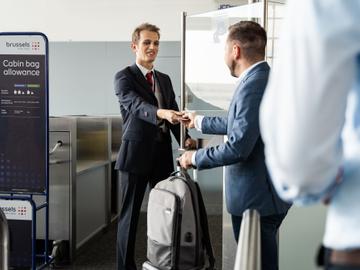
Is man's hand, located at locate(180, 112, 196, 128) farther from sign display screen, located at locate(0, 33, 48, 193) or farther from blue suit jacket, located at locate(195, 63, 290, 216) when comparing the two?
sign display screen, located at locate(0, 33, 48, 193)

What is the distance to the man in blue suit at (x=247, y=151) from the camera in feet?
6.67

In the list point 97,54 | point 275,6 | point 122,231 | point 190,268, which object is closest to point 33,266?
point 122,231

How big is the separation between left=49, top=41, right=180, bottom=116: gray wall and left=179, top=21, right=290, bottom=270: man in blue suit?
3971 mm

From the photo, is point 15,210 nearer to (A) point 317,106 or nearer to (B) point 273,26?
(B) point 273,26

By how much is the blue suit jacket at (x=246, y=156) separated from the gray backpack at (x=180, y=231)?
17 cm

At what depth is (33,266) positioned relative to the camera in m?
3.16

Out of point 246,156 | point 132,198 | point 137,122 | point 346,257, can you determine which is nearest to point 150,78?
point 137,122

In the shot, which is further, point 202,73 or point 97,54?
point 97,54

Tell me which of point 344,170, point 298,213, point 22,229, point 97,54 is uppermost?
point 97,54

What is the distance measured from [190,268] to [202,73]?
1439 millimetres

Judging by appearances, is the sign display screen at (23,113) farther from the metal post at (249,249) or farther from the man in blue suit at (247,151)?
the metal post at (249,249)

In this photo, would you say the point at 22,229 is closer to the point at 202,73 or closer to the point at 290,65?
the point at 202,73

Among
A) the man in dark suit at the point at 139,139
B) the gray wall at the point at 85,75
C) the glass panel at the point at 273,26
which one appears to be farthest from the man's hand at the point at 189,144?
the gray wall at the point at 85,75

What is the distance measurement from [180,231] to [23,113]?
160cm
